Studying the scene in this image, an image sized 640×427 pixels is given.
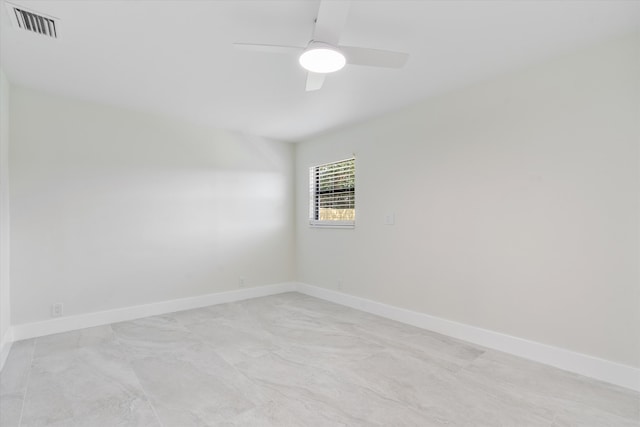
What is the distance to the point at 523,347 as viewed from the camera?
2641 millimetres

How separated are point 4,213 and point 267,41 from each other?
2.77 meters

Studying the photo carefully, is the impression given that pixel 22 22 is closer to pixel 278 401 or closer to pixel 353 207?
pixel 278 401

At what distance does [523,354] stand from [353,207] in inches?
95.7

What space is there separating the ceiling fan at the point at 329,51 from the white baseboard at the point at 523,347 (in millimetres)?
2402

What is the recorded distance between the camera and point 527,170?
2662mm

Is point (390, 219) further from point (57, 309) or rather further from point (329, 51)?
point (57, 309)

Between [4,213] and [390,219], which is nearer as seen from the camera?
[4,213]

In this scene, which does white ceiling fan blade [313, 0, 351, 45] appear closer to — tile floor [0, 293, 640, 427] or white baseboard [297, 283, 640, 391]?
tile floor [0, 293, 640, 427]

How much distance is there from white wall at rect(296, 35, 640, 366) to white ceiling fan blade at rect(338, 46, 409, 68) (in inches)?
53.4

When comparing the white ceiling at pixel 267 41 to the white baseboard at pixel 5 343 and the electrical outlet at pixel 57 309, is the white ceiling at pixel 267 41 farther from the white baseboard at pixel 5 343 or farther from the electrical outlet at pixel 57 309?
the white baseboard at pixel 5 343

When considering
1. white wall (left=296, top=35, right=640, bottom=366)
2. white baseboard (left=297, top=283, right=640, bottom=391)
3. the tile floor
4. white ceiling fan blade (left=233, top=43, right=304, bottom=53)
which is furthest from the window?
white ceiling fan blade (left=233, top=43, right=304, bottom=53)

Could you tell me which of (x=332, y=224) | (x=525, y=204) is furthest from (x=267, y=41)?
(x=332, y=224)

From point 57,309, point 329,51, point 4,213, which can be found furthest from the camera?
point 57,309

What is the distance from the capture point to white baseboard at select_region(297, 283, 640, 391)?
7.24ft
